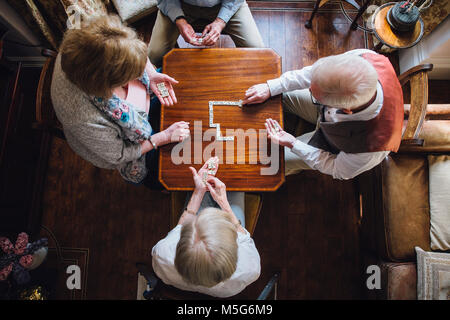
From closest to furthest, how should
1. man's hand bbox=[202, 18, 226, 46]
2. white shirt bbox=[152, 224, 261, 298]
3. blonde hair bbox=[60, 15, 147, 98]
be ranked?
blonde hair bbox=[60, 15, 147, 98] → white shirt bbox=[152, 224, 261, 298] → man's hand bbox=[202, 18, 226, 46]

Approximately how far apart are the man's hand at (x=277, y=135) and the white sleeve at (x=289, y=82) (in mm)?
188

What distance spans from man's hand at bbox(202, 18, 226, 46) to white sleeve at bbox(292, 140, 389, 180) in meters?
0.94

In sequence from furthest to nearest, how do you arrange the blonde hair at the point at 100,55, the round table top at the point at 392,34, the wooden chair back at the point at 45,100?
the round table top at the point at 392,34 → the wooden chair back at the point at 45,100 → the blonde hair at the point at 100,55

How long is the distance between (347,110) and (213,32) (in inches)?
43.7

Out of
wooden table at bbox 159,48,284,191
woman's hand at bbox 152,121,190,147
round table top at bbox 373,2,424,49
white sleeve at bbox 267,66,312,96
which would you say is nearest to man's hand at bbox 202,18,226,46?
wooden table at bbox 159,48,284,191

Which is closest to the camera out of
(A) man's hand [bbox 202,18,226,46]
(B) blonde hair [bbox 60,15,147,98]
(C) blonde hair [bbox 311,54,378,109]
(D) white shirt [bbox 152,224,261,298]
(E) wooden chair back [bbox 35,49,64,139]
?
(B) blonde hair [bbox 60,15,147,98]

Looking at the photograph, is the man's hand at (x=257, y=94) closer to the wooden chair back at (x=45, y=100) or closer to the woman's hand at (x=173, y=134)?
the woman's hand at (x=173, y=134)

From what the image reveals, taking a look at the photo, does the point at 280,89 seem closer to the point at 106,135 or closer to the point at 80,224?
the point at 106,135

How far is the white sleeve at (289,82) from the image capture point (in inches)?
65.1

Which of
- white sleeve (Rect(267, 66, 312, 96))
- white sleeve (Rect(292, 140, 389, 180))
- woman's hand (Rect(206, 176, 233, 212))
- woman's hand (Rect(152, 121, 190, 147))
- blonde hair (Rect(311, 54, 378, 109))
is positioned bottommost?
woman's hand (Rect(206, 176, 233, 212))

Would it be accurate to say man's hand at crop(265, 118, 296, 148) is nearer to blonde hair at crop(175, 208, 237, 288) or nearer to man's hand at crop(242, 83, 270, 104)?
man's hand at crop(242, 83, 270, 104)

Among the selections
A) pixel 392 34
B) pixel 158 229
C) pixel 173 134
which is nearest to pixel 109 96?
pixel 173 134

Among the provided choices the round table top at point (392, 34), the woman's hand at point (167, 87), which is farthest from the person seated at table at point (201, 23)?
the round table top at point (392, 34)

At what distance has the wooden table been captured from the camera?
1606 millimetres
